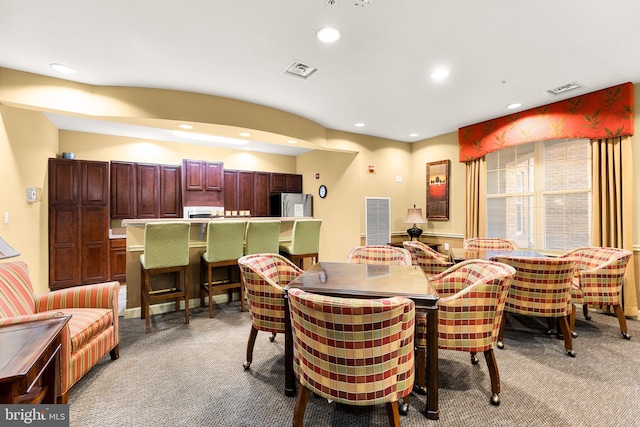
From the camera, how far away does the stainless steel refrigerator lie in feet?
19.9

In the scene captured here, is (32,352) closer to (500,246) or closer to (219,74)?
(219,74)

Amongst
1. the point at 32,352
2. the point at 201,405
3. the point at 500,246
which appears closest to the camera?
the point at 32,352

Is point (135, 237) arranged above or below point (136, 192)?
below

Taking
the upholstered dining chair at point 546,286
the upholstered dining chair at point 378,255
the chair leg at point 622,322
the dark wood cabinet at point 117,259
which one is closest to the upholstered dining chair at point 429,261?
the upholstered dining chair at point 378,255

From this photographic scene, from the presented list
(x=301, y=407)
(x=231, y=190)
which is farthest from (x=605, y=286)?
(x=231, y=190)

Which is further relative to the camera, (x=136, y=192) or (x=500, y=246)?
(x=136, y=192)

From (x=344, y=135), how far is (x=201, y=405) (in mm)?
4361

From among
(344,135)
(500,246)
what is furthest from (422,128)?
(500,246)

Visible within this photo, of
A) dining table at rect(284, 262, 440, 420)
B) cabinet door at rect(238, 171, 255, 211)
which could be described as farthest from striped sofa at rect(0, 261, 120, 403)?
cabinet door at rect(238, 171, 255, 211)

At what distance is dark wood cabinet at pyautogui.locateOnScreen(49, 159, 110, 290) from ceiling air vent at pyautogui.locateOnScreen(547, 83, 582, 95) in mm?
6503

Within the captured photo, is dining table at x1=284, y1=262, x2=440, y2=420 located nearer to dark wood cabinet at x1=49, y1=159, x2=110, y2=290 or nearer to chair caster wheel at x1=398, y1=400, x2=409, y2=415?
chair caster wheel at x1=398, y1=400, x2=409, y2=415

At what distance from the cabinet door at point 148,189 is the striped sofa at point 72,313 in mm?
3243

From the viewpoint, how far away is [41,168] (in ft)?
13.4

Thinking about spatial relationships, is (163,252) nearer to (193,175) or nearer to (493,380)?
(193,175)
